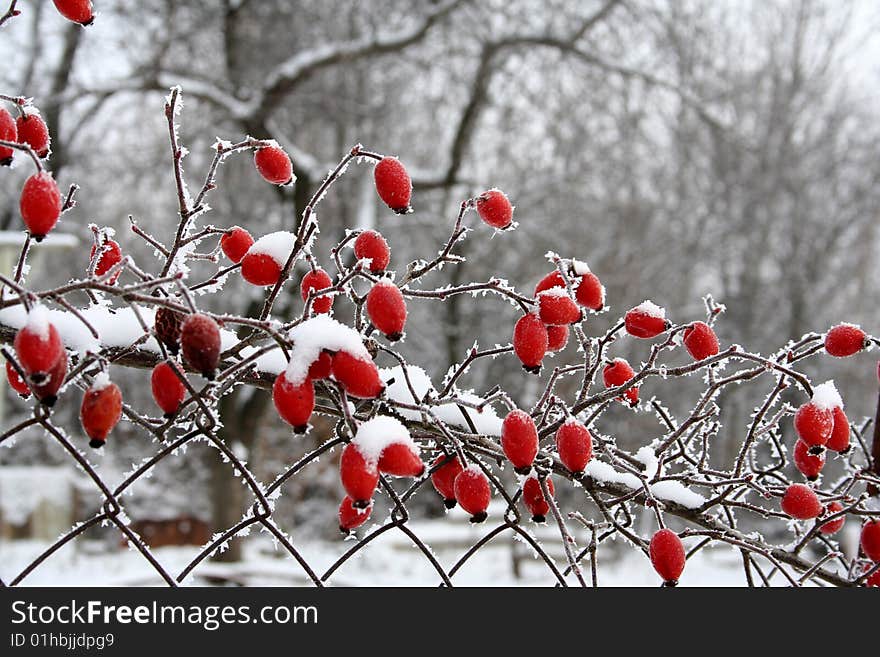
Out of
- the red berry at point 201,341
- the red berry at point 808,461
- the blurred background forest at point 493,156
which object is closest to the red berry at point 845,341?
the red berry at point 808,461

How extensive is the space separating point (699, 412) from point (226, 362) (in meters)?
0.47

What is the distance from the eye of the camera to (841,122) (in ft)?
32.2

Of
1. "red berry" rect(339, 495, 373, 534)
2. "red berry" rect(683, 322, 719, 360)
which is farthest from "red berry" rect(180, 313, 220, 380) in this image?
"red berry" rect(683, 322, 719, 360)

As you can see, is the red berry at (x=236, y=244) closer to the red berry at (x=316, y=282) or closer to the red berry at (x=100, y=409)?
the red berry at (x=316, y=282)

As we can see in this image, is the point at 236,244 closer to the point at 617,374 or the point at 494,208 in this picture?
the point at 494,208

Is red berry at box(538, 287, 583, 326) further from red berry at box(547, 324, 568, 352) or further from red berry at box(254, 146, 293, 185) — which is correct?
red berry at box(254, 146, 293, 185)

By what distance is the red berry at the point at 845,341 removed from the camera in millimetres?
870

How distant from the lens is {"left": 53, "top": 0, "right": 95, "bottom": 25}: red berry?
0.77 meters

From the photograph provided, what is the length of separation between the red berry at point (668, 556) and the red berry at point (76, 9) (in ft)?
2.32

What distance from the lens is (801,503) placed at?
79cm

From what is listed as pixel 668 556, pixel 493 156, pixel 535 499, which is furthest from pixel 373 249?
pixel 493 156

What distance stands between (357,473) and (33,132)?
0.43m
